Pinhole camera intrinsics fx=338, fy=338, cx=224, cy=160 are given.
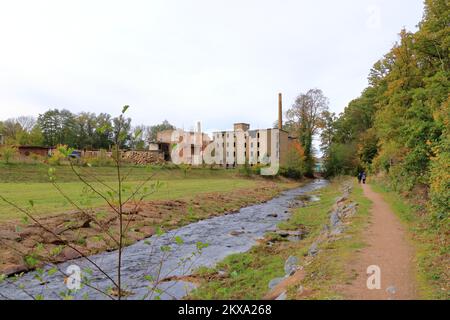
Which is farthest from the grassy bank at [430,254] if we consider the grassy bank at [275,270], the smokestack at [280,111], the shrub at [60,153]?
the smokestack at [280,111]

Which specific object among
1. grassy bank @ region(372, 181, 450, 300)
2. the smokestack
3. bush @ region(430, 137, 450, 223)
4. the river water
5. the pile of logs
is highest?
the smokestack

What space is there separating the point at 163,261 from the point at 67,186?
1860cm

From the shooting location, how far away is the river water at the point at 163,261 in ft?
26.9

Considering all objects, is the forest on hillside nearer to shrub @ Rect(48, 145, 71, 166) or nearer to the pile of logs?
the pile of logs

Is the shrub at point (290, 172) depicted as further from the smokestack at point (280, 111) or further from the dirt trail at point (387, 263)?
the dirt trail at point (387, 263)

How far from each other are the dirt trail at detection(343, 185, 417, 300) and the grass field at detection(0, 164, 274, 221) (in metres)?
4.18

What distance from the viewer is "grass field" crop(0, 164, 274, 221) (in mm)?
5195

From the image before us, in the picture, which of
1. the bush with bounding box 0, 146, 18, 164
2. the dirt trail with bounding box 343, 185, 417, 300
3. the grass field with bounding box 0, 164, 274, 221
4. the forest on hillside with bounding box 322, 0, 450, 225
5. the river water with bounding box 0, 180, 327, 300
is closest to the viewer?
the grass field with bounding box 0, 164, 274, 221

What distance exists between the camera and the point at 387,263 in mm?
8414

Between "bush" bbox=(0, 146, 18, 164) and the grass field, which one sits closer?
the grass field

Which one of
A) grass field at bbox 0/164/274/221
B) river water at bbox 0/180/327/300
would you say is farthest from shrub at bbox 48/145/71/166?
river water at bbox 0/180/327/300

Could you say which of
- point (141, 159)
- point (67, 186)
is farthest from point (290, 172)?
point (141, 159)

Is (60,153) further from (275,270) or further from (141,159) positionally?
(275,270)
